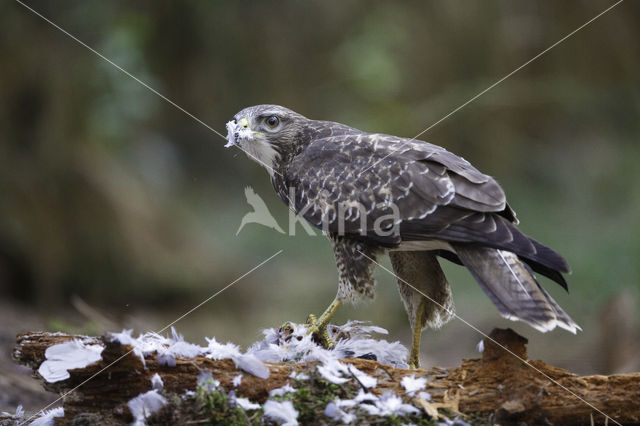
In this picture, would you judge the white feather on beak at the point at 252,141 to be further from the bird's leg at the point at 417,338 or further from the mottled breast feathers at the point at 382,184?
the bird's leg at the point at 417,338

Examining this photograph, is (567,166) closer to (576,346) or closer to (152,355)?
(576,346)

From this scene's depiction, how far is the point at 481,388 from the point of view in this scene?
273cm

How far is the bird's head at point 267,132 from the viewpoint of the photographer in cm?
427

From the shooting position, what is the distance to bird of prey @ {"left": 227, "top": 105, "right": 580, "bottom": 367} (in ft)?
10.3

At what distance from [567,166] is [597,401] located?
881cm

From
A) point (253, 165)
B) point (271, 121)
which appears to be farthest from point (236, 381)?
point (253, 165)

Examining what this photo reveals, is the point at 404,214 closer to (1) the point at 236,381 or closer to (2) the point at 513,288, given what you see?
(2) the point at 513,288

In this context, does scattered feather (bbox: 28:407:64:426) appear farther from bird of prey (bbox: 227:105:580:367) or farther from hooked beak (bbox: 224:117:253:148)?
hooked beak (bbox: 224:117:253:148)

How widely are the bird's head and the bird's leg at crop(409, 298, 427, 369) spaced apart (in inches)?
52.1

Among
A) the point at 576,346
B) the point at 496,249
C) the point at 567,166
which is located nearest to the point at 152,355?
the point at 496,249

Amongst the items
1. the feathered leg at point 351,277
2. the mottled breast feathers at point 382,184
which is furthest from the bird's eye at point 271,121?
the feathered leg at point 351,277

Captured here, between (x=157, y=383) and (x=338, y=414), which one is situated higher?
(x=157, y=383)

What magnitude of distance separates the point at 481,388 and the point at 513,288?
0.53 m

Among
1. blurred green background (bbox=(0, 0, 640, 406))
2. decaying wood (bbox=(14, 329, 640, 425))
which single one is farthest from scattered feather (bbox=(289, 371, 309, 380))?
blurred green background (bbox=(0, 0, 640, 406))
